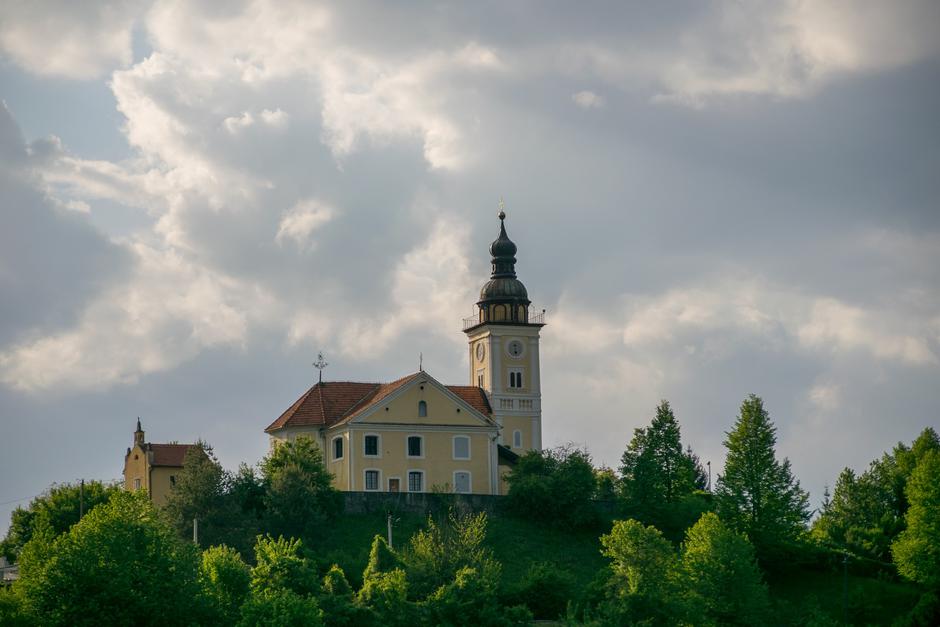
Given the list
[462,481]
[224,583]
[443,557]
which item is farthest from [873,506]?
[224,583]

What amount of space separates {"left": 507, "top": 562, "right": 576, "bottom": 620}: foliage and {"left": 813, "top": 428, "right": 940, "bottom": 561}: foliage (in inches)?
817

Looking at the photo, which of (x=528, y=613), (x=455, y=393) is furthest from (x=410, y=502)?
(x=528, y=613)

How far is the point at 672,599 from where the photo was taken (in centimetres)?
7738

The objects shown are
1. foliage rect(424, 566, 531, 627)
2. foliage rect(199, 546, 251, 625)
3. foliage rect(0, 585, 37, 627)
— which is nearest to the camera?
foliage rect(0, 585, 37, 627)

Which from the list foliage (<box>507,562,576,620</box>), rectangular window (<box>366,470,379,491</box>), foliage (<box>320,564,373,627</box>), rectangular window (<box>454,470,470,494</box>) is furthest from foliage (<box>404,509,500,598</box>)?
rectangular window (<box>454,470,470,494</box>)

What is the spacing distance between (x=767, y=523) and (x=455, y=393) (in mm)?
19834

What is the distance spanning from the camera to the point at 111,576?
68375 millimetres

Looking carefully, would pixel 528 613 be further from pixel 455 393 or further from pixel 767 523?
pixel 455 393

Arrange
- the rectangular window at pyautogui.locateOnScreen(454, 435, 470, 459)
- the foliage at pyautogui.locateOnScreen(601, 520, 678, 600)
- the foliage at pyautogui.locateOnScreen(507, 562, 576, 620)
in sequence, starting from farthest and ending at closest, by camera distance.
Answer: the rectangular window at pyautogui.locateOnScreen(454, 435, 470, 459)
the foliage at pyautogui.locateOnScreen(507, 562, 576, 620)
the foliage at pyautogui.locateOnScreen(601, 520, 678, 600)

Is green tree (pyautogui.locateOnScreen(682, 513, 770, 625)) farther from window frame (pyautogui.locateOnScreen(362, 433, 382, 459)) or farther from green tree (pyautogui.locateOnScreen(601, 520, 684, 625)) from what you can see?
window frame (pyautogui.locateOnScreen(362, 433, 382, 459))

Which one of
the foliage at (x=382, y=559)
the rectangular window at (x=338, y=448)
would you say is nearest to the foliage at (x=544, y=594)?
the foliage at (x=382, y=559)

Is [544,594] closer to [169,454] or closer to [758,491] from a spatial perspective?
[758,491]

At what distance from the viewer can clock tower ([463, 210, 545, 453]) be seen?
376 feet

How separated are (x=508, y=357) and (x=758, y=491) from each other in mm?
27714
